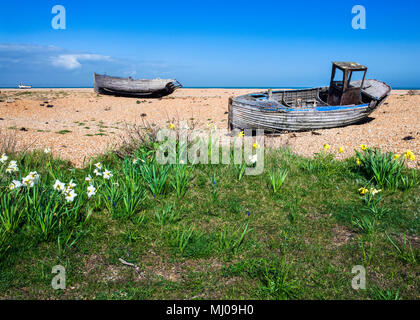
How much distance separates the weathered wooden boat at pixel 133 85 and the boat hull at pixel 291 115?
1204 cm

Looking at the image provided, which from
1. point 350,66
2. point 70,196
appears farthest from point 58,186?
point 350,66

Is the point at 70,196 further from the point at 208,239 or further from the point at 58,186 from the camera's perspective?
the point at 208,239

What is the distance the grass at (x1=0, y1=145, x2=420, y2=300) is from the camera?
8.84 feet

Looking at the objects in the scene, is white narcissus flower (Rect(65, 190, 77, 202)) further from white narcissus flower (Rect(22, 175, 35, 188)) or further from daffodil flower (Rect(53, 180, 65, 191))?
white narcissus flower (Rect(22, 175, 35, 188))

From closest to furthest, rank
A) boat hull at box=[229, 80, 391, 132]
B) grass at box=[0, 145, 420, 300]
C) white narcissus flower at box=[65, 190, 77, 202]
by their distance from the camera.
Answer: grass at box=[0, 145, 420, 300] → white narcissus flower at box=[65, 190, 77, 202] → boat hull at box=[229, 80, 391, 132]

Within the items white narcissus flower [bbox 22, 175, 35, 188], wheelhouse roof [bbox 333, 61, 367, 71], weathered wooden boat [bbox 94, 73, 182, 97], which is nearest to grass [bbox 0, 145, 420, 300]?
white narcissus flower [bbox 22, 175, 35, 188]

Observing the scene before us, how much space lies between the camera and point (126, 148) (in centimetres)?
584

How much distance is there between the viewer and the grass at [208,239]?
2695 mm

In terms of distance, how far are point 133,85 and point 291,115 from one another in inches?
577

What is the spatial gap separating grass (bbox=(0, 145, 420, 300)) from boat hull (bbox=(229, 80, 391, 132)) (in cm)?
556
